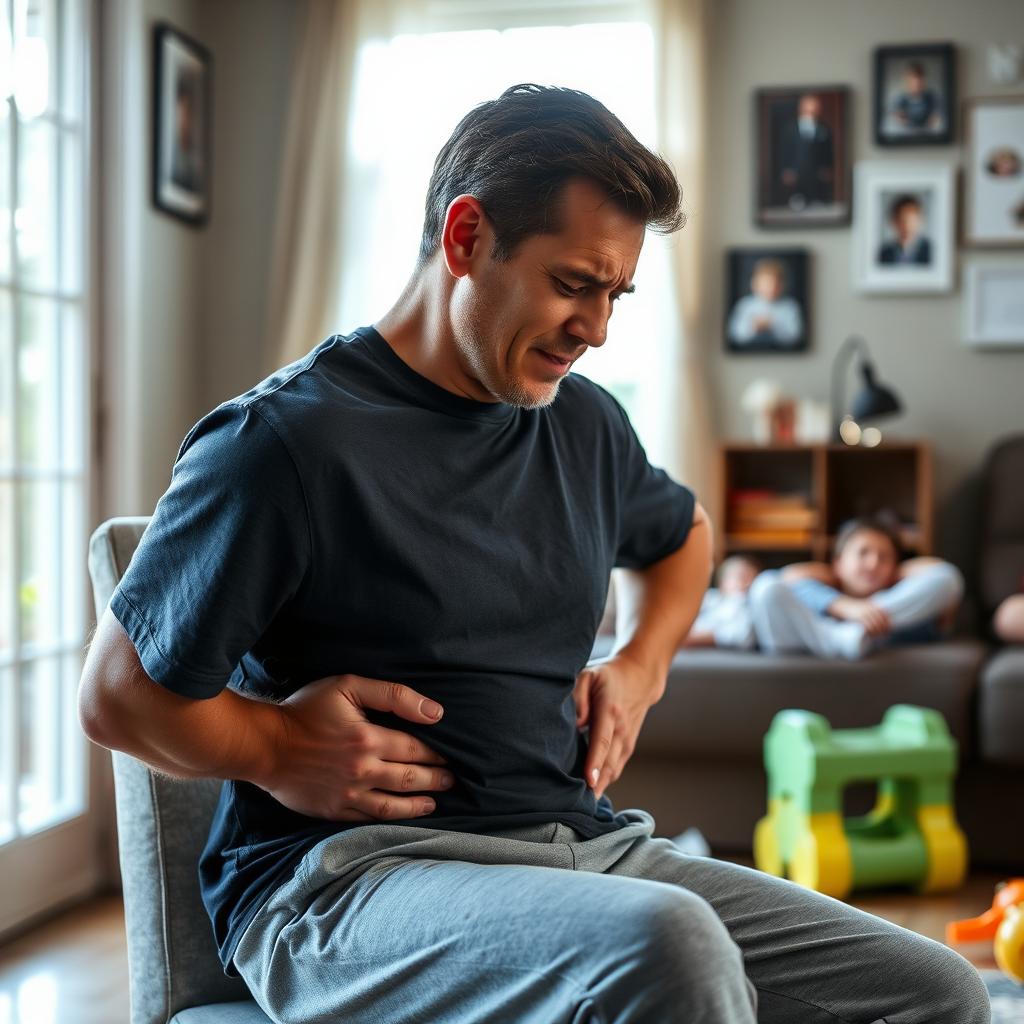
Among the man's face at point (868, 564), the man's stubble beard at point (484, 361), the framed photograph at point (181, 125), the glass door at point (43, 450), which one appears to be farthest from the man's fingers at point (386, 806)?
the framed photograph at point (181, 125)

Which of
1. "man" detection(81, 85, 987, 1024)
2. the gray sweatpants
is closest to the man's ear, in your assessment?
"man" detection(81, 85, 987, 1024)

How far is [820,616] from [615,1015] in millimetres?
2599

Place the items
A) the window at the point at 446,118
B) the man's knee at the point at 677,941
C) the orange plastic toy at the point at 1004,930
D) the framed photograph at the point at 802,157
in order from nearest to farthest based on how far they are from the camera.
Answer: the man's knee at the point at 677,941 < the orange plastic toy at the point at 1004,930 < the framed photograph at the point at 802,157 < the window at the point at 446,118

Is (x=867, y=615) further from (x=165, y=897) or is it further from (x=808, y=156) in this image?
(x=165, y=897)

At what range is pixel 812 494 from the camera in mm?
4227

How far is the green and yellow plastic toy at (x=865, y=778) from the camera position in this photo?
2.88 m

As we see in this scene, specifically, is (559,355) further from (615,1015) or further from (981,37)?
(981,37)

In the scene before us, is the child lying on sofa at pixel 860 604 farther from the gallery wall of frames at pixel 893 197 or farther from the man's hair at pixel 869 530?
the gallery wall of frames at pixel 893 197

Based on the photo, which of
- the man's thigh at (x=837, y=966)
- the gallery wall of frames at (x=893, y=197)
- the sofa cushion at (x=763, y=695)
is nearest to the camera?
the man's thigh at (x=837, y=966)

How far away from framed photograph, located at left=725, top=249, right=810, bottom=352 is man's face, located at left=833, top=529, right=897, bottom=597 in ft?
2.92

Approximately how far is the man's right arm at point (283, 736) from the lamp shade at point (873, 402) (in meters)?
2.91

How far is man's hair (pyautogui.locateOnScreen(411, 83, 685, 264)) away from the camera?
1208mm

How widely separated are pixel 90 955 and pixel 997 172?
338 centimetres

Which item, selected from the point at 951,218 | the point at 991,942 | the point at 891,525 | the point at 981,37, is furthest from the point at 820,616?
the point at 981,37
